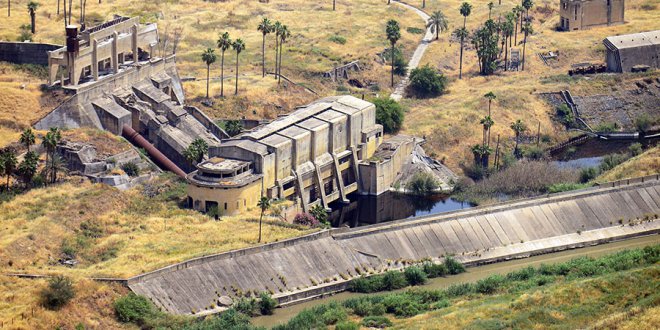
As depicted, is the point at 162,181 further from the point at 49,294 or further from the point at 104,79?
the point at 49,294

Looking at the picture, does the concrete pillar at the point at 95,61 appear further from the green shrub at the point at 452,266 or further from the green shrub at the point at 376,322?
the green shrub at the point at 376,322

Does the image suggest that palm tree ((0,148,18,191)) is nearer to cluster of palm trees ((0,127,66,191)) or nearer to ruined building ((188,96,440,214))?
cluster of palm trees ((0,127,66,191))

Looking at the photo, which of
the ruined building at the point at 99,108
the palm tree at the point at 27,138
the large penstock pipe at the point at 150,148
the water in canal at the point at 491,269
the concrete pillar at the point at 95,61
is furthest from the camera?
the concrete pillar at the point at 95,61

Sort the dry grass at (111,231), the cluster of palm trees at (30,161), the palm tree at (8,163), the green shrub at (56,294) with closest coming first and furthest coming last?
the green shrub at (56,294), the dry grass at (111,231), the palm tree at (8,163), the cluster of palm trees at (30,161)

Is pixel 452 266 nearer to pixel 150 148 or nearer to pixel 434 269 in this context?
pixel 434 269

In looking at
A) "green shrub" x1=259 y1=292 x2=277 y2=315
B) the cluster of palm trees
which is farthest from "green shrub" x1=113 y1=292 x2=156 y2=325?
the cluster of palm trees

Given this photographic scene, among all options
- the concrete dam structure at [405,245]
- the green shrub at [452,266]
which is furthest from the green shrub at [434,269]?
the concrete dam structure at [405,245]
